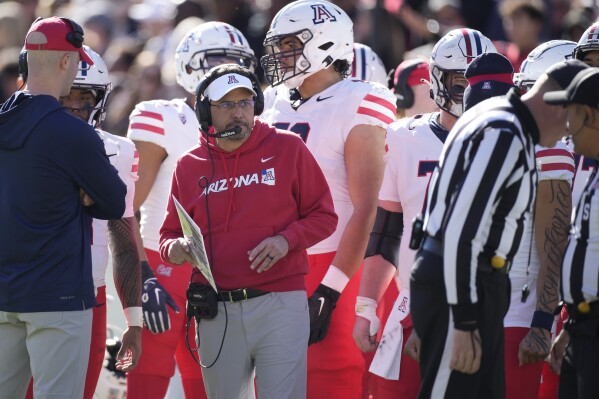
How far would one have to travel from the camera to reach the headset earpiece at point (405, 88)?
24.5 feet

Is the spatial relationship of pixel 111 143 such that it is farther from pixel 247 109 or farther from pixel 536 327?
Answer: pixel 536 327

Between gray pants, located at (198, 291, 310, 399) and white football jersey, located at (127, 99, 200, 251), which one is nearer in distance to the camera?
gray pants, located at (198, 291, 310, 399)

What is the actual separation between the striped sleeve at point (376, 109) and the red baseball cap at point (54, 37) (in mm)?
1488

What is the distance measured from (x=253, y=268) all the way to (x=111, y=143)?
1.28 metres

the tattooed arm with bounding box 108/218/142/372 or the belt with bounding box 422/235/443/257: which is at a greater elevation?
the belt with bounding box 422/235/443/257

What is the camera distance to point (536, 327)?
5395 mm

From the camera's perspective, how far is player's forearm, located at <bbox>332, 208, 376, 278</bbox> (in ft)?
19.6

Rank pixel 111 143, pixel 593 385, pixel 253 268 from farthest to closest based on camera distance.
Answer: pixel 111 143 → pixel 253 268 → pixel 593 385

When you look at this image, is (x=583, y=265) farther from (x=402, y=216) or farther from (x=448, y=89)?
(x=448, y=89)

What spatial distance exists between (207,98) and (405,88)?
2.15 meters

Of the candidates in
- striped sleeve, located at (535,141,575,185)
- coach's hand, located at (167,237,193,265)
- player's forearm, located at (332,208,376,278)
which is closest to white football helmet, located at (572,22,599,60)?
striped sleeve, located at (535,141,575,185)

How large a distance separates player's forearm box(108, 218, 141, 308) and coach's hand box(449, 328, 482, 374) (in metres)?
2.13

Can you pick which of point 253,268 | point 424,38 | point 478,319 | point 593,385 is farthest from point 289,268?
point 424,38

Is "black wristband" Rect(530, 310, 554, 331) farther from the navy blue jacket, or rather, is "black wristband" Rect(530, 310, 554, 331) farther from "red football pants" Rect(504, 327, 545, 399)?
the navy blue jacket
